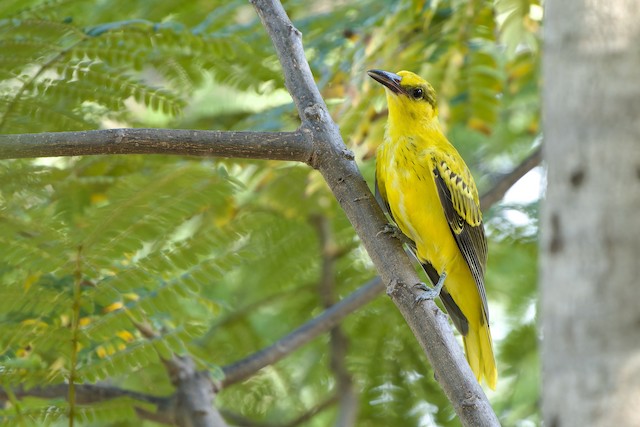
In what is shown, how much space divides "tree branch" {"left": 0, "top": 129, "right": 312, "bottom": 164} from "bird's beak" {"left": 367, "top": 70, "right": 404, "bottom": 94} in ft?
5.25

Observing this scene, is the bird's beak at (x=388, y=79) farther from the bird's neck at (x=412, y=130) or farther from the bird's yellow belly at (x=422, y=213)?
the bird's yellow belly at (x=422, y=213)

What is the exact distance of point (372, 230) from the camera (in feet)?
9.43

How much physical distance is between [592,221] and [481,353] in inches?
129

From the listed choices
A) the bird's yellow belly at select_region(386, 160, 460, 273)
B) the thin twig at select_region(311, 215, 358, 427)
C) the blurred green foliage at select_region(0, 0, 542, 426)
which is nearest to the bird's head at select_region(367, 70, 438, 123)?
the blurred green foliage at select_region(0, 0, 542, 426)

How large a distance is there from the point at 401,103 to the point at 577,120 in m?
3.19

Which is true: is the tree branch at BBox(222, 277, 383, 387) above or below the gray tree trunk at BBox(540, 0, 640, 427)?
above

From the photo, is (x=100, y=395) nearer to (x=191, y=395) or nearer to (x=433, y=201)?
(x=191, y=395)

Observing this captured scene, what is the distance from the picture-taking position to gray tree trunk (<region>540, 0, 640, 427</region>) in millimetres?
1338

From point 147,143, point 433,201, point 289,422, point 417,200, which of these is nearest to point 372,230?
point 147,143

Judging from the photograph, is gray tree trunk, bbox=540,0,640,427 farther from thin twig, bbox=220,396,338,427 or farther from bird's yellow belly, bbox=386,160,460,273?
thin twig, bbox=220,396,338,427

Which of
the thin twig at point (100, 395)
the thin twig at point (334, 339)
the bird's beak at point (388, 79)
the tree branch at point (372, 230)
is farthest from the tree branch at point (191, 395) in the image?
the bird's beak at point (388, 79)

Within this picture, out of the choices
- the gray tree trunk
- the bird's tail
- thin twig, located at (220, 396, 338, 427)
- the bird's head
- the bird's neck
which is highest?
the bird's head

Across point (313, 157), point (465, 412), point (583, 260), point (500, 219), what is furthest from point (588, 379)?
point (500, 219)

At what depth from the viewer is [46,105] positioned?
4066mm
